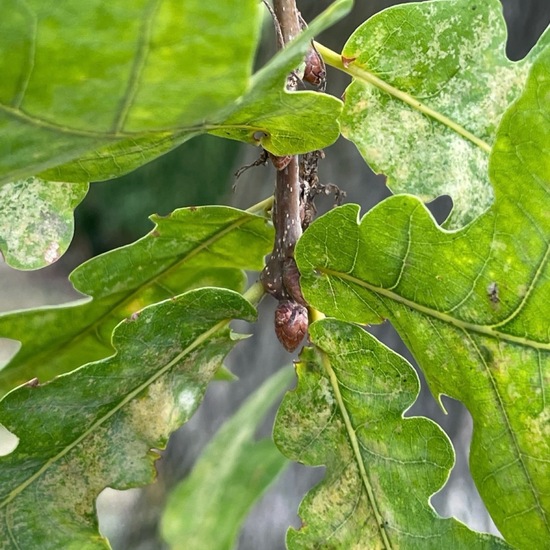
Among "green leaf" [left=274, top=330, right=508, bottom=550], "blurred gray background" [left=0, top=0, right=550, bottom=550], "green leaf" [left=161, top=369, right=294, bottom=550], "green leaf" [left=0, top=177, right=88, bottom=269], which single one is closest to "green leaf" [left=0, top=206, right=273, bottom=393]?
"green leaf" [left=0, top=177, right=88, bottom=269]

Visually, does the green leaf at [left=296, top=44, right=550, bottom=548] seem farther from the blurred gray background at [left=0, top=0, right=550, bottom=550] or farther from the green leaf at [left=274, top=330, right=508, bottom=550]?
the blurred gray background at [left=0, top=0, right=550, bottom=550]

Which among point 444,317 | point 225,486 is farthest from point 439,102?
point 225,486

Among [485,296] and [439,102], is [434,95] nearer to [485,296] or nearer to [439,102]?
[439,102]

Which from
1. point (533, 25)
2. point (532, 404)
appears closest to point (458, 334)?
point (532, 404)

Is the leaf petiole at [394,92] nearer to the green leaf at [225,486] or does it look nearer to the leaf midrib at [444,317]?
the leaf midrib at [444,317]

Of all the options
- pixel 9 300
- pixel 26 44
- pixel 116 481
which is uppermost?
pixel 26 44

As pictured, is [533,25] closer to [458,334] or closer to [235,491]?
[235,491]
